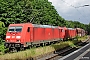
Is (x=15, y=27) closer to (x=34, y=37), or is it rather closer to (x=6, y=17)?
(x=34, y=37)

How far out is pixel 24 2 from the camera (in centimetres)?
5216

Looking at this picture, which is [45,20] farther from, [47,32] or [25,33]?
[25,33]

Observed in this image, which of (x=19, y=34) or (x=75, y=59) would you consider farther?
(x=19, y=34)

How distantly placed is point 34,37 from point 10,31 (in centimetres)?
346

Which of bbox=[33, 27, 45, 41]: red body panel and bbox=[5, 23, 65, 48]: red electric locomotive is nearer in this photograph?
bbox=[5, 23, 65, 48]: red electric locomotive

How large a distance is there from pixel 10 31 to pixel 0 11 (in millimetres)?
18841

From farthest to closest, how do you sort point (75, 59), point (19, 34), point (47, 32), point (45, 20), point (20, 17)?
point (45, 20) → point (20, 17) → point (47, 32) → point (19, 34) → point (75, 59)

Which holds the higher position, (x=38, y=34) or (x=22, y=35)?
(x=22, y=35)

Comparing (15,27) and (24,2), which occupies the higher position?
(24,2)

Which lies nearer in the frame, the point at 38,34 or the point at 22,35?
the point at 22,35

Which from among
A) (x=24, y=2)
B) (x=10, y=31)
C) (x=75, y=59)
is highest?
(x=24, y=2)

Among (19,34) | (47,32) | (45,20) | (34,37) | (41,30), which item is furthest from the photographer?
(45,20)

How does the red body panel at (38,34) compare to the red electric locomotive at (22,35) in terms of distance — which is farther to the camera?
the red body panel at (38,34)

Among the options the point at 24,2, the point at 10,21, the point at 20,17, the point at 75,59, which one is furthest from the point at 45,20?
the point at 75,59
